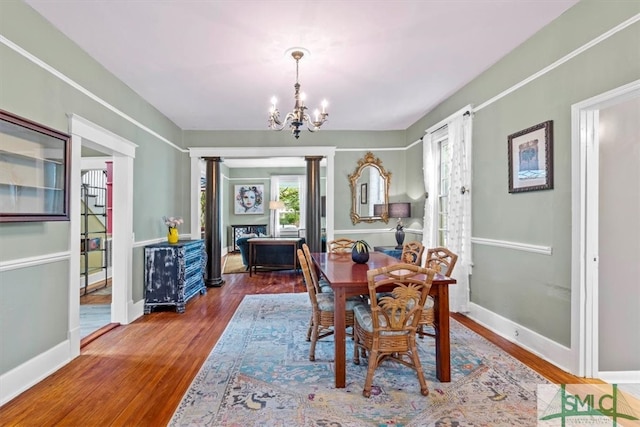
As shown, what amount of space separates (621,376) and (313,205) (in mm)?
4438

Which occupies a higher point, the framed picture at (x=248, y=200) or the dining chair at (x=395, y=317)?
the framed picture at (x=248, y=200)

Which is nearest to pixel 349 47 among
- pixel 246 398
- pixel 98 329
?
pixel 246 398

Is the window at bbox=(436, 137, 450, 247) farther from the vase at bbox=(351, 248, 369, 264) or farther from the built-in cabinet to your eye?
the built-in cabinet

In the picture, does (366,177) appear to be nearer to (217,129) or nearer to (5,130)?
(217,129)

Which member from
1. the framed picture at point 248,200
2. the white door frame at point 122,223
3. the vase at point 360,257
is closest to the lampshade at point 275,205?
the framed picture at point 248,200

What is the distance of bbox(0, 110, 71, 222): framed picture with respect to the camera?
86.1 inches

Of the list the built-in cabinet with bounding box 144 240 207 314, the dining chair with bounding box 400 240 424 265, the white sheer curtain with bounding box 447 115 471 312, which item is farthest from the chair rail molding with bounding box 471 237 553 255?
the built-in cabinet with bounding box 144 240 207 314

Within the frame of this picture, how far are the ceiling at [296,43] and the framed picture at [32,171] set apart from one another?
3.12 ft

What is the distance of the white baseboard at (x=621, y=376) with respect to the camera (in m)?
2.45

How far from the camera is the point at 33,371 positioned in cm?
244

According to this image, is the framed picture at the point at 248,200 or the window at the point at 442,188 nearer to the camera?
the window at the point at 442,188

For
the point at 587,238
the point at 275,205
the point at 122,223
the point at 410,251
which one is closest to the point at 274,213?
the point at 275,205

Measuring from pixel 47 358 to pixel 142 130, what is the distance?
2.82 metres

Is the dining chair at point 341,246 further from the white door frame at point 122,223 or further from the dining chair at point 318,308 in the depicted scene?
the white door frame at point 122,223
